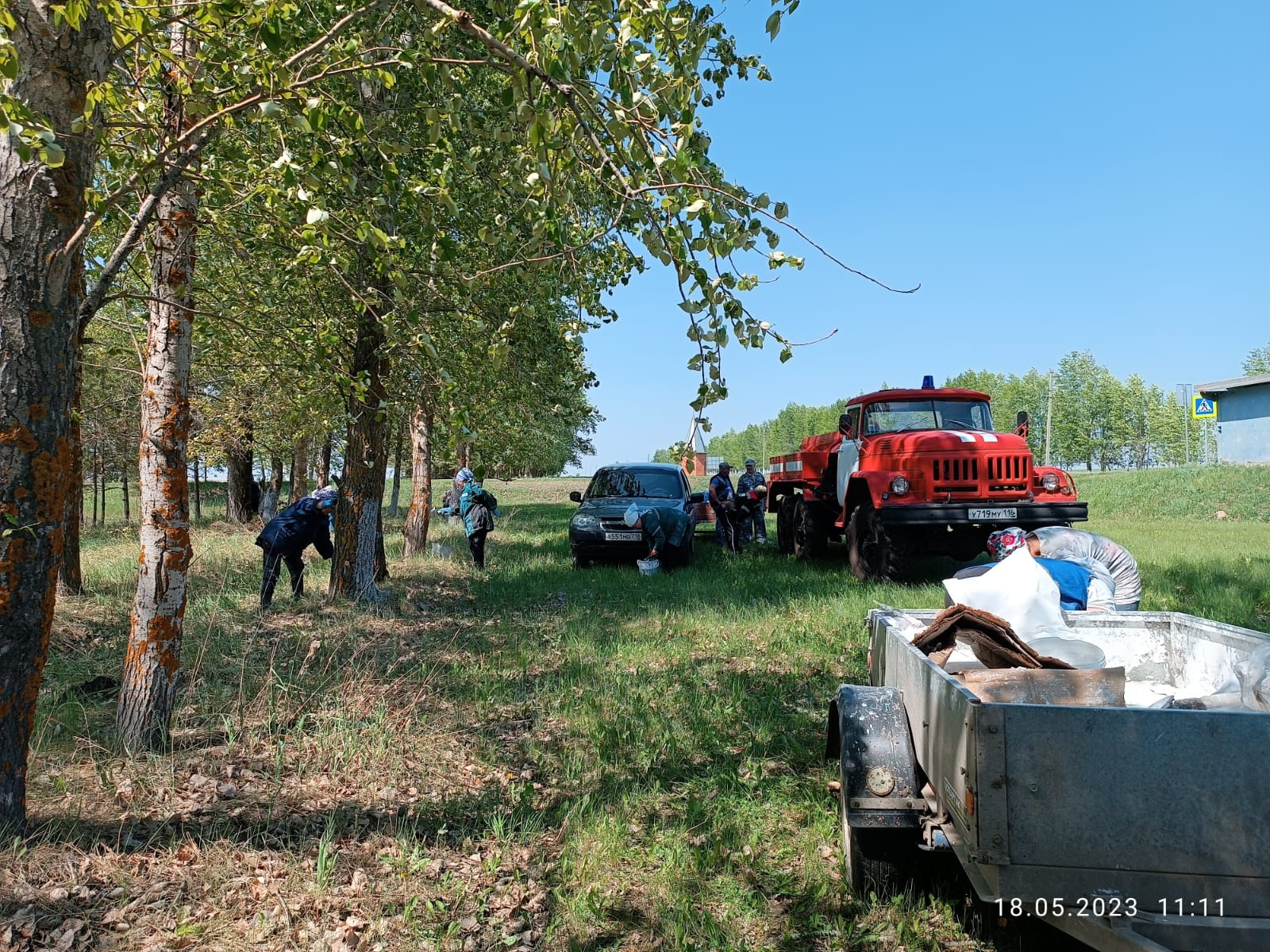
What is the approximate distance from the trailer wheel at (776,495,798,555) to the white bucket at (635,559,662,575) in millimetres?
2985

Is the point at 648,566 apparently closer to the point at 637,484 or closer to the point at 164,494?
the point at 637,484

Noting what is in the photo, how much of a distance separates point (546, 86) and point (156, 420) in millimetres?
3350

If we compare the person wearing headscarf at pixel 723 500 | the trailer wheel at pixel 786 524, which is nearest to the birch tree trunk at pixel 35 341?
the trailer wheel at pixel 786 524

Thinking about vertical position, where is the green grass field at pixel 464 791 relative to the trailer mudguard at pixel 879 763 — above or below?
below

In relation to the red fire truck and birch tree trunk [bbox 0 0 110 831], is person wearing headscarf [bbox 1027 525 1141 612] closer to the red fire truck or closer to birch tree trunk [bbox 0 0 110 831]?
the red fire truck

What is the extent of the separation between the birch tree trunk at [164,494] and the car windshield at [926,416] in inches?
339

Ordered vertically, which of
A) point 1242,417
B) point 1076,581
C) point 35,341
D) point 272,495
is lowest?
point 1076,581

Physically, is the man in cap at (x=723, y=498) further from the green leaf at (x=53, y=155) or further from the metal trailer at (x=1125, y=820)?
the green leaf at (x=53, y=155)

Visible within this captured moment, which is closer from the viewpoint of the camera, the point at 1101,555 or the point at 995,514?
the point at 1101,555

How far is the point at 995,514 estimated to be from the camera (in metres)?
9.10

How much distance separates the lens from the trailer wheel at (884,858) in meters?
3.09

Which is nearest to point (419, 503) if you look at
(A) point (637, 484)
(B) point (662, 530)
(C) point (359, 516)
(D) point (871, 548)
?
(A) point (637, 484)

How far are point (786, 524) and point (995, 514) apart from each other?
5202mm

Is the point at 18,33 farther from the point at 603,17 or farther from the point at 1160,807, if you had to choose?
the point at 1160,807
